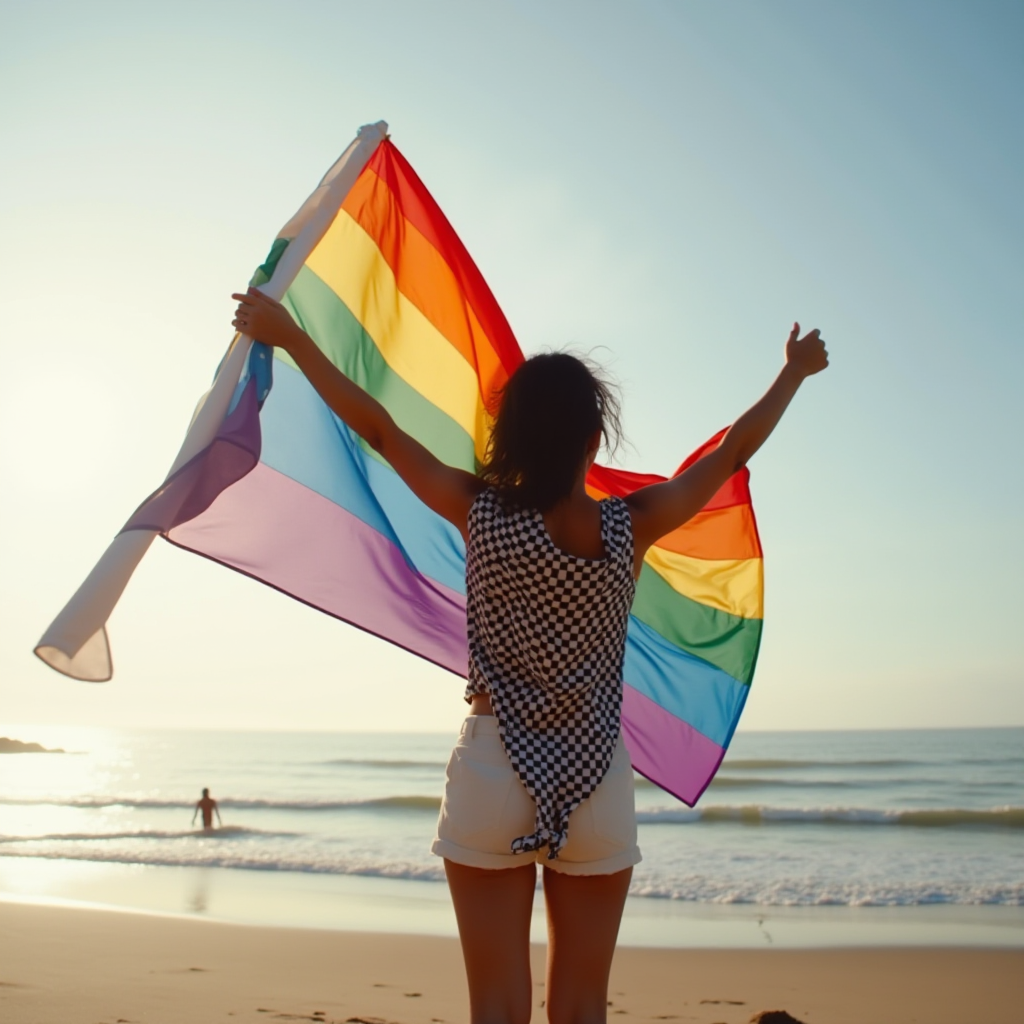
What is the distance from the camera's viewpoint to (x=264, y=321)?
105 inches

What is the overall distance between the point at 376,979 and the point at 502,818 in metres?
7.05

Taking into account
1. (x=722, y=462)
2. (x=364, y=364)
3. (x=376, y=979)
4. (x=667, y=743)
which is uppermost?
(x=364, y=364)

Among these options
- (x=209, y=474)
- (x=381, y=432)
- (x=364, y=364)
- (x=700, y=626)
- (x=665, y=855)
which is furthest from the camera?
(x=665, y=855)

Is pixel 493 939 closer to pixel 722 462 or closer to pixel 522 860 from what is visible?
pixel 522 860

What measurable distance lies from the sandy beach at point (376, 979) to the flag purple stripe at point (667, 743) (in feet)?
12.4

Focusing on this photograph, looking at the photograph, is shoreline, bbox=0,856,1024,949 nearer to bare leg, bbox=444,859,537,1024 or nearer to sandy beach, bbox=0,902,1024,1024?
sandy beach, bbox=0,902,1024,1024

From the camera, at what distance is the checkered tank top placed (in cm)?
216

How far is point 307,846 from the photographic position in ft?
62.8

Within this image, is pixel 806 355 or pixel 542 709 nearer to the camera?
pixel 542 709

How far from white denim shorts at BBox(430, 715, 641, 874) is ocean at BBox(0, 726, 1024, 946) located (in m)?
8.54

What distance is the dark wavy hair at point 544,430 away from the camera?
2266 mm

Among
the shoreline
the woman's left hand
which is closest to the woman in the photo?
the woman's left hand

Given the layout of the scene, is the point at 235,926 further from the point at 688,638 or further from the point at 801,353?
the point at 801,353

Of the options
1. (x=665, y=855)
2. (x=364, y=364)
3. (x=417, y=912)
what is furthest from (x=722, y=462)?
(x=665, y=855)
